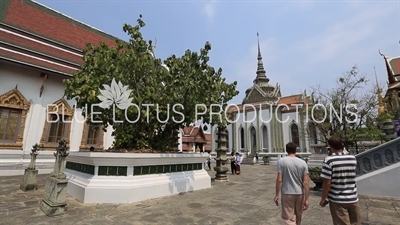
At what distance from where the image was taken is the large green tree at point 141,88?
6391 millimetres

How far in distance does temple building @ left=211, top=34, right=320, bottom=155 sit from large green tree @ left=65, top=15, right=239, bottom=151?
69.4 feet

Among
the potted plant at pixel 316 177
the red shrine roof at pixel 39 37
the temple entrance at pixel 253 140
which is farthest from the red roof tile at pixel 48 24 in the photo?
the temple entrance at pixel 253 140

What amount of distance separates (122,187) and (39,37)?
12188mm

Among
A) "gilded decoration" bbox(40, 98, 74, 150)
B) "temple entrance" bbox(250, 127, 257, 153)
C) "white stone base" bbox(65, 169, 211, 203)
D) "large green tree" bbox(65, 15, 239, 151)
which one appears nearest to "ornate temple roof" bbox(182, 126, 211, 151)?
"temple entrance" bbox(250, 127, 257, 153)

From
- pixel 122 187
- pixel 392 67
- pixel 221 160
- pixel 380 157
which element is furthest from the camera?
pixel 392 67

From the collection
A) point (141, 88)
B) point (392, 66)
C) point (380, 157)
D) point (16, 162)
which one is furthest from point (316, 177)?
point (392, 66)

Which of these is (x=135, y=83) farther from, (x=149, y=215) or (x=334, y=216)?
(x=334, y=216)

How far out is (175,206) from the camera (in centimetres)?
508

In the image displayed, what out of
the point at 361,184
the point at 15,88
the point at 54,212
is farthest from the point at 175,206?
the point at 15,88

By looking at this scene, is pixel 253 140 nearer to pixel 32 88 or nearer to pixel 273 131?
pixel 273 131

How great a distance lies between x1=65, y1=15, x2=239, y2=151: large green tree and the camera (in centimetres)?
639

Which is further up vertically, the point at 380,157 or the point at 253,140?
the point at 253,140

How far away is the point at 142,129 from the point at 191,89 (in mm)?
2134

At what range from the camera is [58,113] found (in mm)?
12375
